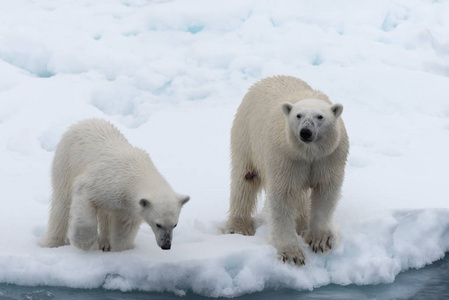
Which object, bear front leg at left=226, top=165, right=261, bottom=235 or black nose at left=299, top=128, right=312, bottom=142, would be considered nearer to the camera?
black nose at left=299, top=128, right=312, bottom=142

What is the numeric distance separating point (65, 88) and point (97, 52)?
3.63ft

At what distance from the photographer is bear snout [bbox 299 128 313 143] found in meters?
4.43

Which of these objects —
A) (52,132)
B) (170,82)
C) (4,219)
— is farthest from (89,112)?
(4,219)

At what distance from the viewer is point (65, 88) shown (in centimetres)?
881

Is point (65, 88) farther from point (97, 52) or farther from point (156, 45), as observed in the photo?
point (156, 45)

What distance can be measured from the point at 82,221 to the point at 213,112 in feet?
13.2

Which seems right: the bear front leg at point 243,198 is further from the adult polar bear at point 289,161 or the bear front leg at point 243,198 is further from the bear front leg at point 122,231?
the bear front leg at point 122,231

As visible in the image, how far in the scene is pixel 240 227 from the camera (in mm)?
5754

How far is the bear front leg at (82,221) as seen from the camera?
15.5 feet

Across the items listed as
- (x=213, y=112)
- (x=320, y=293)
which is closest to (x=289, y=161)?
(x=320, y=293)

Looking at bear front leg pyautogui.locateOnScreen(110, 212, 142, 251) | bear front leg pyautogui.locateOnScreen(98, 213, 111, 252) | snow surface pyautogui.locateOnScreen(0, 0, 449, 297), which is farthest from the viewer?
bear front leg pyautogui.locateOnScreen(98, 213, 111, 252)

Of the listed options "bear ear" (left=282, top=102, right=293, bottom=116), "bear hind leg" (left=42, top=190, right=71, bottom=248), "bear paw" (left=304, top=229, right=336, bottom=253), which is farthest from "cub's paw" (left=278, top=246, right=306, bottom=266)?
"bear hind leg" (left=42, top=190, right=71, bottom=248)

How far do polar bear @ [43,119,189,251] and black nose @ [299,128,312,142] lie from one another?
83 centimetres

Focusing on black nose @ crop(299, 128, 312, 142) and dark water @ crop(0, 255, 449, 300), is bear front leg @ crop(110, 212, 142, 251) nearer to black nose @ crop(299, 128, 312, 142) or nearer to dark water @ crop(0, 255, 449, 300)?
dark water @ crop(0, 255, 449, 300)
